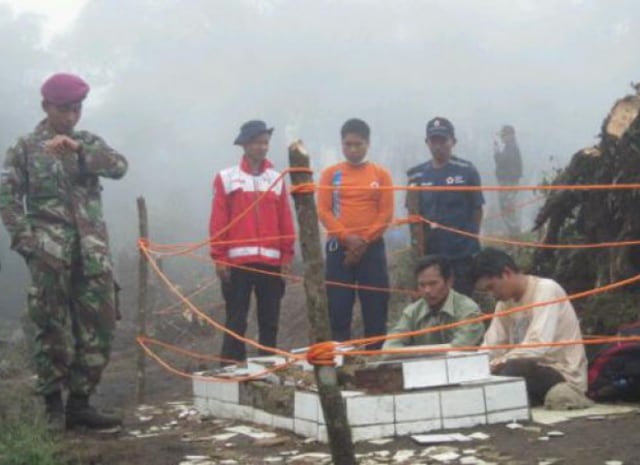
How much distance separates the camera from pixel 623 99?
577cm

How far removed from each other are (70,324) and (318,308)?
1.92m

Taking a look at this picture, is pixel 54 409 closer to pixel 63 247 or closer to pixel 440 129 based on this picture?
pixel 63 247

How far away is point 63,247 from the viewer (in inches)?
175

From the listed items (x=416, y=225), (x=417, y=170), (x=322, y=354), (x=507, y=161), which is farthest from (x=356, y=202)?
(x=507, y=161)

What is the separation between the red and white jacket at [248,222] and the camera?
18.0ft

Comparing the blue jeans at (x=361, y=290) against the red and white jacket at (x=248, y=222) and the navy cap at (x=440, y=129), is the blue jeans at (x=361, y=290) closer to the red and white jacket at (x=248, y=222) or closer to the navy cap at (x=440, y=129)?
the red and white jacket at (x=248, y=222)

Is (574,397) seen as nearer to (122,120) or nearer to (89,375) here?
(89,375)

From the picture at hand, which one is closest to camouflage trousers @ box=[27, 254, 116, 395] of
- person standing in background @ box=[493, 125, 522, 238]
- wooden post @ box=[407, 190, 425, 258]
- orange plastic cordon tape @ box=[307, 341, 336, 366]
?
orange plastic cordon tape @ box=[307, 341, 336, 366]

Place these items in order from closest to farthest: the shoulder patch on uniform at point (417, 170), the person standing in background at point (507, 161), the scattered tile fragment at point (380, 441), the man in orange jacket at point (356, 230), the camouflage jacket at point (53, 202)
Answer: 1. the scattered tile fragment at point (380, 441)
2. the camouflage jacket at point (53, 202)
3. the man in orange jacket at point (356, 230)
4. the shoulder patch on uniform at point (417, 170)
5. the person standing in background at point (507, 161)

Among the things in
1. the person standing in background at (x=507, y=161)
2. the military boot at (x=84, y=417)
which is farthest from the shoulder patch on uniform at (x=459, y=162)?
the person standing in background at (x=507, y=161)

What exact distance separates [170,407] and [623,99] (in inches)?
148

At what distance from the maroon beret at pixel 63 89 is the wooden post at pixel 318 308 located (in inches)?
68.3

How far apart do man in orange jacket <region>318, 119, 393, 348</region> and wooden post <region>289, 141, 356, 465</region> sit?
2.04m

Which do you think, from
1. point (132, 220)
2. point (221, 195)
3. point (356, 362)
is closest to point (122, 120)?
point (132, 220)
